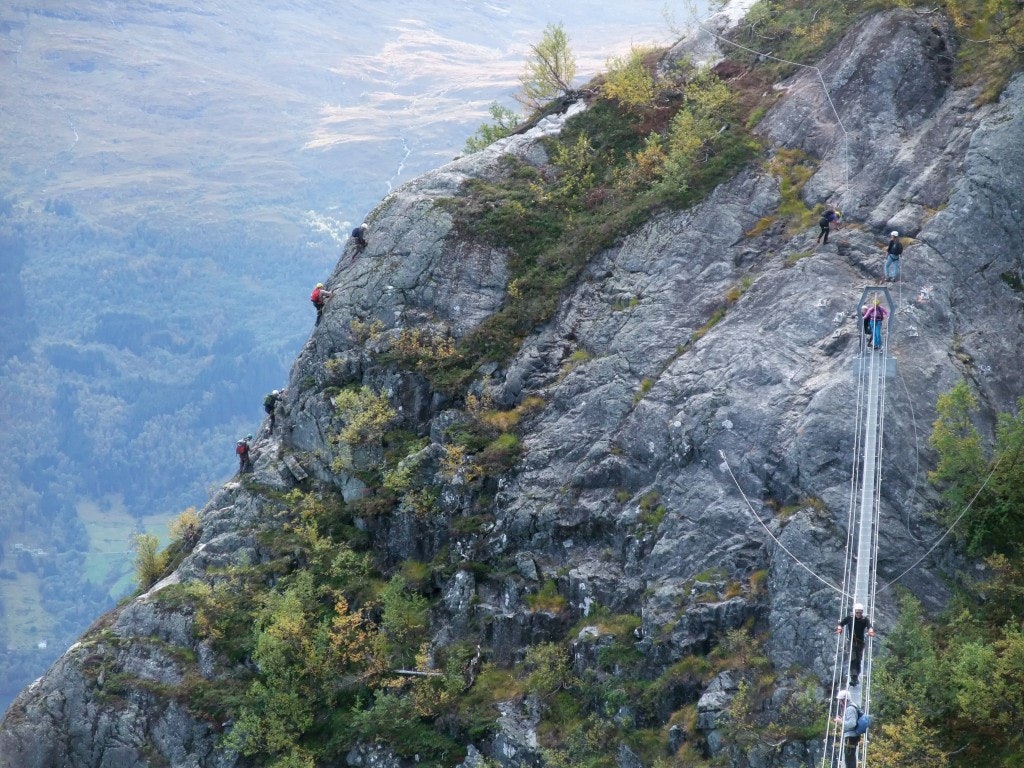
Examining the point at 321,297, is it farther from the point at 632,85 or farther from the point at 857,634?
the point at 857,634

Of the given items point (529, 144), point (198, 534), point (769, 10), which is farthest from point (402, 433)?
point (769, 10)

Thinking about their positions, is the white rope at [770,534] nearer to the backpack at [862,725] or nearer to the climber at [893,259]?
the backpack at [862,725]

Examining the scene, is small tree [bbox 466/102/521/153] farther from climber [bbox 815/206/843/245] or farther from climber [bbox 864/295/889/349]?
climber [bbox 864/295/889/349]

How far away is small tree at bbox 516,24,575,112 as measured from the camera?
2128 inches

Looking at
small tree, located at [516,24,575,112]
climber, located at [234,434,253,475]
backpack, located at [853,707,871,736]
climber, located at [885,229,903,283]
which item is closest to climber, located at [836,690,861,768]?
backpack, located at [853,707,871,736]

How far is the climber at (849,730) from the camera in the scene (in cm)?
2542

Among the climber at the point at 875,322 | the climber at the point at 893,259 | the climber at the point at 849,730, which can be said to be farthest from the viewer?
the climber at the point at 893,259

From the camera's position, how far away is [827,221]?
37469 millimetres

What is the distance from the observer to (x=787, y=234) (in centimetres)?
3975

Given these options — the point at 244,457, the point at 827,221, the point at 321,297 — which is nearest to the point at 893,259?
the point at 827,221

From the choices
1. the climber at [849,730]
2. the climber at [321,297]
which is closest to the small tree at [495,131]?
the climber at [321,297]

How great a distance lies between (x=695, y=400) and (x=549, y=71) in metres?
26.0

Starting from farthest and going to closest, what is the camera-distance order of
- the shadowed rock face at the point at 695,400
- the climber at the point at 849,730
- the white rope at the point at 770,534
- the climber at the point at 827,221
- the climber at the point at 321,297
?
the climber at the point at 321,297
the climber at the point at 827,221
the shadowed rock face at the point at 695,400
the white rope at the point at 770,534
the climber at the point at 849,730

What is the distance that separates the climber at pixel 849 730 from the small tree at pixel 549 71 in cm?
3624
